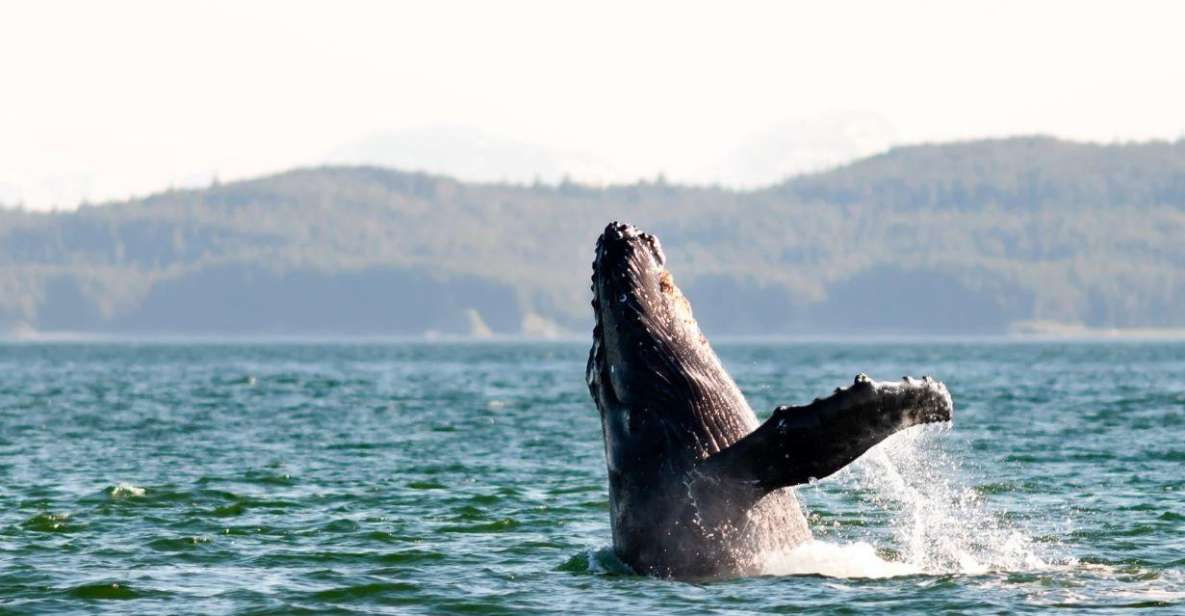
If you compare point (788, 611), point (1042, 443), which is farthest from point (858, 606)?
point (1042, 443)

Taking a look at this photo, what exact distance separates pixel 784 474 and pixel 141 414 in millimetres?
33613

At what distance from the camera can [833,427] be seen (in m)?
12.0

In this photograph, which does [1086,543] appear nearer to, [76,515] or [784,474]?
[784,474]

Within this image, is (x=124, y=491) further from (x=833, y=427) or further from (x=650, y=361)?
(x=833, y=427)

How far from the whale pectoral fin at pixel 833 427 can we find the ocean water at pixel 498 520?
0.94 m

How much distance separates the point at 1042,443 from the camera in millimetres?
31781

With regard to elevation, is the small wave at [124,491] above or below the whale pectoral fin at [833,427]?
below

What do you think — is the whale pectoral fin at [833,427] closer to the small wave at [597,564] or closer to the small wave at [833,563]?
the small wave at [833,563]

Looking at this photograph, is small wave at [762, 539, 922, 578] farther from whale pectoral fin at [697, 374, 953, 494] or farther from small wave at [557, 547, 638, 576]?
whale pectoral fin at [697, 374, 953, 494]

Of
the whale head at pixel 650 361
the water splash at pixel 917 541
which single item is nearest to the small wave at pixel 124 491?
the water splash at pixel 917 541

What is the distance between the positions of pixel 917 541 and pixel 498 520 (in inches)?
189

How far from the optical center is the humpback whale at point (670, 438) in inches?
517

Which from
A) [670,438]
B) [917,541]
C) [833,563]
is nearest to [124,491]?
[917,541]

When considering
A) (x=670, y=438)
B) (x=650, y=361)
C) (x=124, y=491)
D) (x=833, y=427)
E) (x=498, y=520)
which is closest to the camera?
(x=833, y=427)
